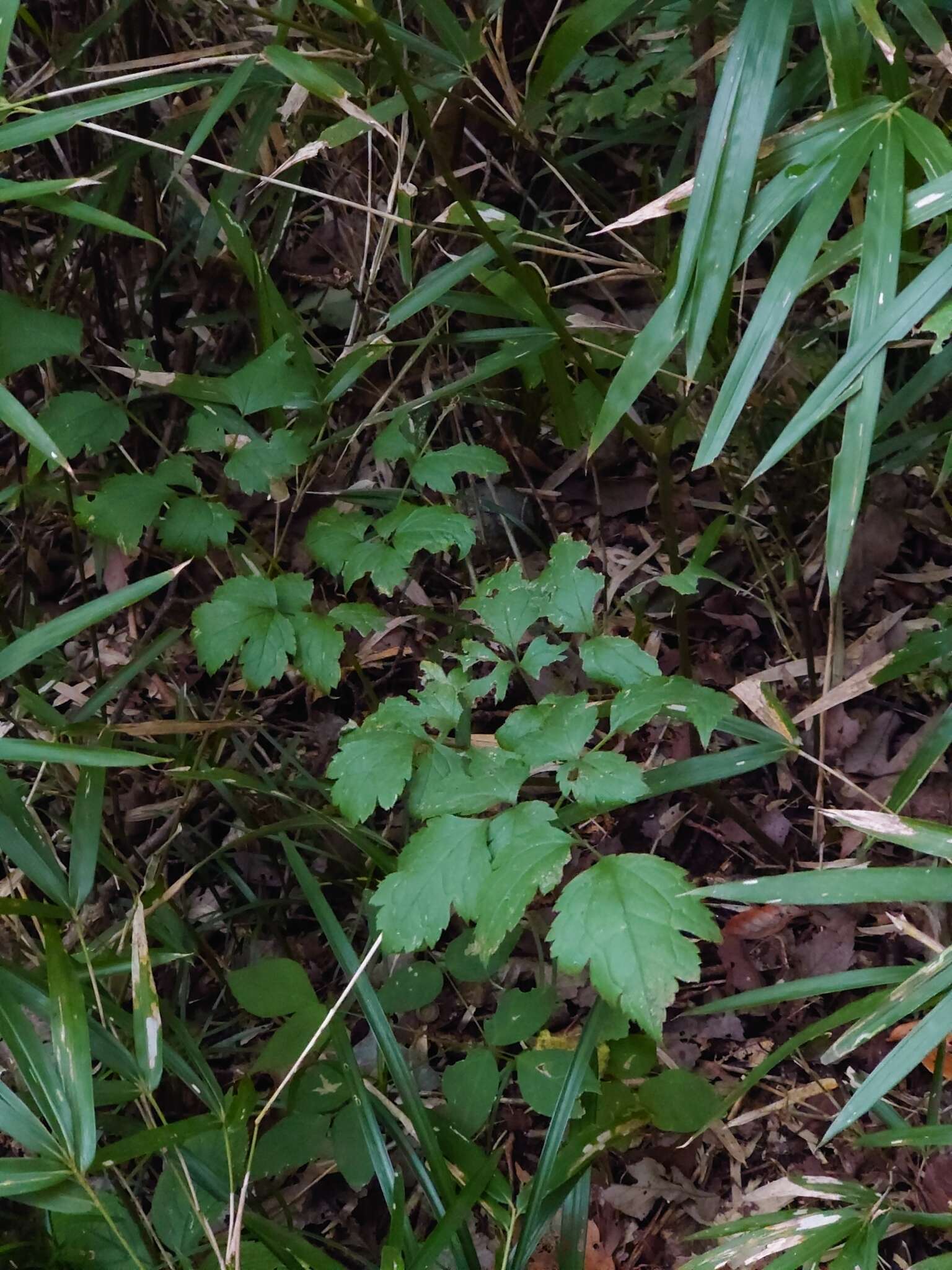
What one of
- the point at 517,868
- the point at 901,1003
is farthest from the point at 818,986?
the point at 517,868

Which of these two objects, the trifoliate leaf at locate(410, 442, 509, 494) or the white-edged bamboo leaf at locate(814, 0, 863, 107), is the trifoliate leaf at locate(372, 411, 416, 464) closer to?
the trifoliate leaf at locate(410, 442, 509, 494)

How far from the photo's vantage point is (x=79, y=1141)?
34.1 inches

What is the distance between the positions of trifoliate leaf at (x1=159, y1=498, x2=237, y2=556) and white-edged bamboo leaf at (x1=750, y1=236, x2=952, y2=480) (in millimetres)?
616

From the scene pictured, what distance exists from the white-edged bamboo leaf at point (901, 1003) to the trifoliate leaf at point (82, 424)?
998mm

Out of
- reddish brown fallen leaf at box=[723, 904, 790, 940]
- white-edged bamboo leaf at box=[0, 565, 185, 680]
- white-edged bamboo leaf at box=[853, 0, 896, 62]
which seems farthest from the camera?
reddish brown fallen leaf at box=[723, 904, 790, 940]

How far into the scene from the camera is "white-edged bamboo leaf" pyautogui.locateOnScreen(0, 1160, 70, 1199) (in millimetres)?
825

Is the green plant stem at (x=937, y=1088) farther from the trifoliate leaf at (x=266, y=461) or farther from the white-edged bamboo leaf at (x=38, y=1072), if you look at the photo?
the trifoliate leaf at (x=266, y=461)

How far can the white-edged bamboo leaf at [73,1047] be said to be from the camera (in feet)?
2.84

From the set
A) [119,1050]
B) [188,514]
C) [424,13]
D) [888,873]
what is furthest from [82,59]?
[888,873]

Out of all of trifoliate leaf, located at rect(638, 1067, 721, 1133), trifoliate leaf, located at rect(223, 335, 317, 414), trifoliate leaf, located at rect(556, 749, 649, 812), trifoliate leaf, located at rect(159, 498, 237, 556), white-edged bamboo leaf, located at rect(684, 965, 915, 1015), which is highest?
trifoliate leaf, located at rect(223, 335, 317, 414)

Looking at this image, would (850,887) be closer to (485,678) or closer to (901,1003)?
(901,1003)

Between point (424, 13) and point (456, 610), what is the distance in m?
0.83

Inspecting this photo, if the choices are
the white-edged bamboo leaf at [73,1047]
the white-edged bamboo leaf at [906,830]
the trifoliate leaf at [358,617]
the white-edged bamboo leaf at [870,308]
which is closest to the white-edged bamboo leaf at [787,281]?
the white-edged bamboo leaf at [870,308]

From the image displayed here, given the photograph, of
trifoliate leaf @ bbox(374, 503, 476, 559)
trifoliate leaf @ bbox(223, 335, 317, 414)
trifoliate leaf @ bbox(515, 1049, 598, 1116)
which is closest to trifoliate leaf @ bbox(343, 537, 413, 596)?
trifoliate leaf @ bbox(374, 503, 476, 559)
